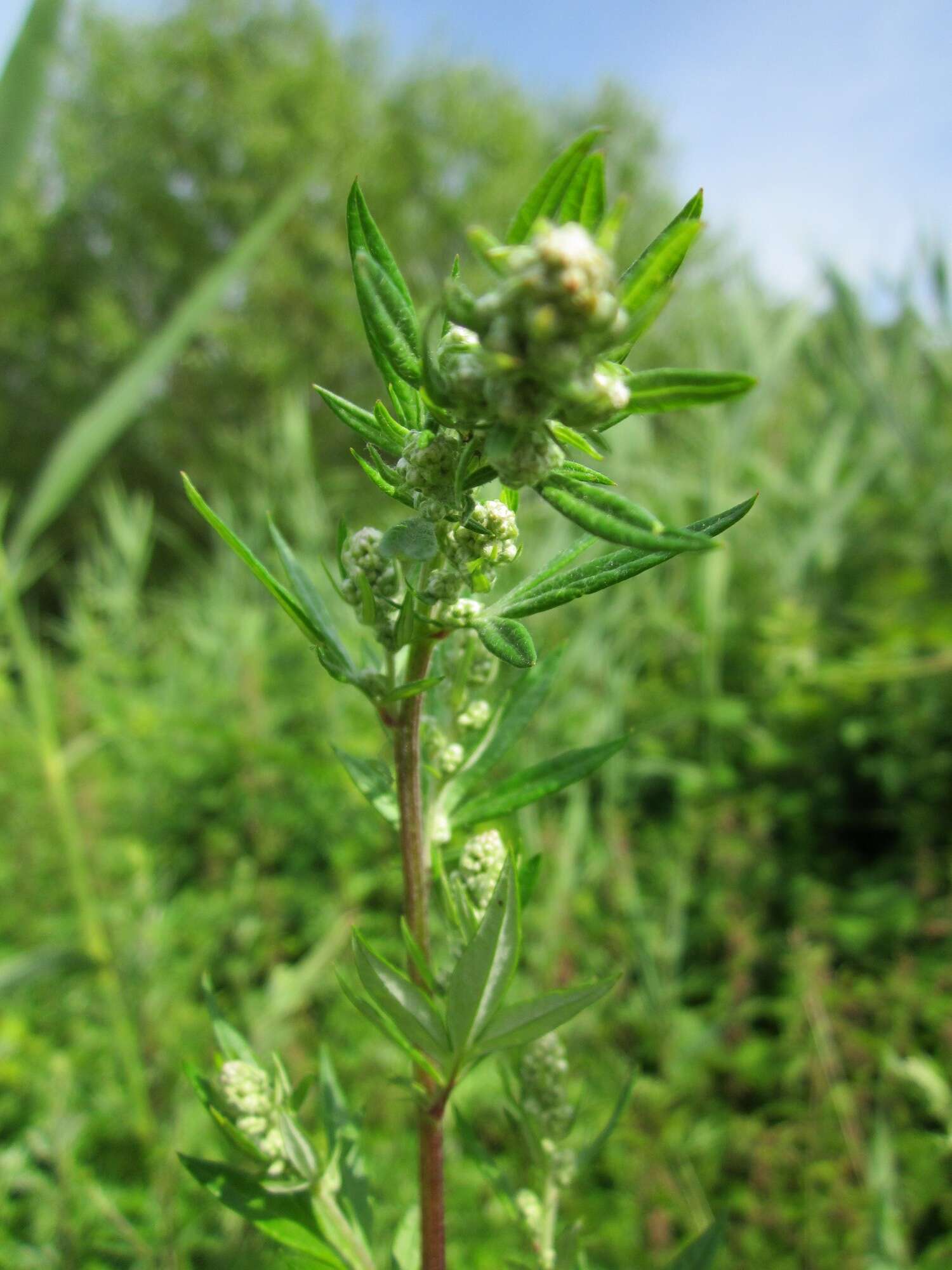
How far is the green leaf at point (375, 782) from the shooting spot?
0.56 metres

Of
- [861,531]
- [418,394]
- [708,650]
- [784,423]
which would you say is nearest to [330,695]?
[708,650]

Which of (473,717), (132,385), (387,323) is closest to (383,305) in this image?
(387,323)

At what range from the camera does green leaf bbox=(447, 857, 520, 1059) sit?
16.7 inches

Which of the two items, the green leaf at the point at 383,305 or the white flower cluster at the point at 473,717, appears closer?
the green leaf at the point at 383,305

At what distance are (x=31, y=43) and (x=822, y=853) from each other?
108 inches

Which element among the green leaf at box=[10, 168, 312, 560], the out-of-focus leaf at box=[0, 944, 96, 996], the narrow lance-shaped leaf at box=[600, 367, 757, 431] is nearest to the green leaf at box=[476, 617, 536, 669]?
the narrow lance-shaped leaf at box=[600, 367, 757, 431]

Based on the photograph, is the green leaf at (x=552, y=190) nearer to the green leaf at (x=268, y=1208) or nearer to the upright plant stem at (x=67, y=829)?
the green leaf at (x=268, y=1208)

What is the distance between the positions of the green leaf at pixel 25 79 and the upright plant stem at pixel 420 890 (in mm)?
469

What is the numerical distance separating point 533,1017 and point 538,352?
1.15 ft

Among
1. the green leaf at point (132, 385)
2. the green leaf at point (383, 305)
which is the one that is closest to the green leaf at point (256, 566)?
the green leaf at point (383, 305)

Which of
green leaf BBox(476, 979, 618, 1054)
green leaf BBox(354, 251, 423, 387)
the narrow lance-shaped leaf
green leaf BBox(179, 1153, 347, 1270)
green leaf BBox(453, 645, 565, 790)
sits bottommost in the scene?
green leaf BBox(179, 1153, 347, 1270)

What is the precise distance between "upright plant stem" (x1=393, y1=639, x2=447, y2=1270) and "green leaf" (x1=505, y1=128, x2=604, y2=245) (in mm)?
216

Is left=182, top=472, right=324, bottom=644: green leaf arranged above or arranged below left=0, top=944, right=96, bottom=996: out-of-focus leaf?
above

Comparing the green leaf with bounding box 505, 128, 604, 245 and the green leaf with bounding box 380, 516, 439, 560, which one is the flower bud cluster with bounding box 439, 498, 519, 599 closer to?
the green leaf with bounding box 380, 516, 439, 560
